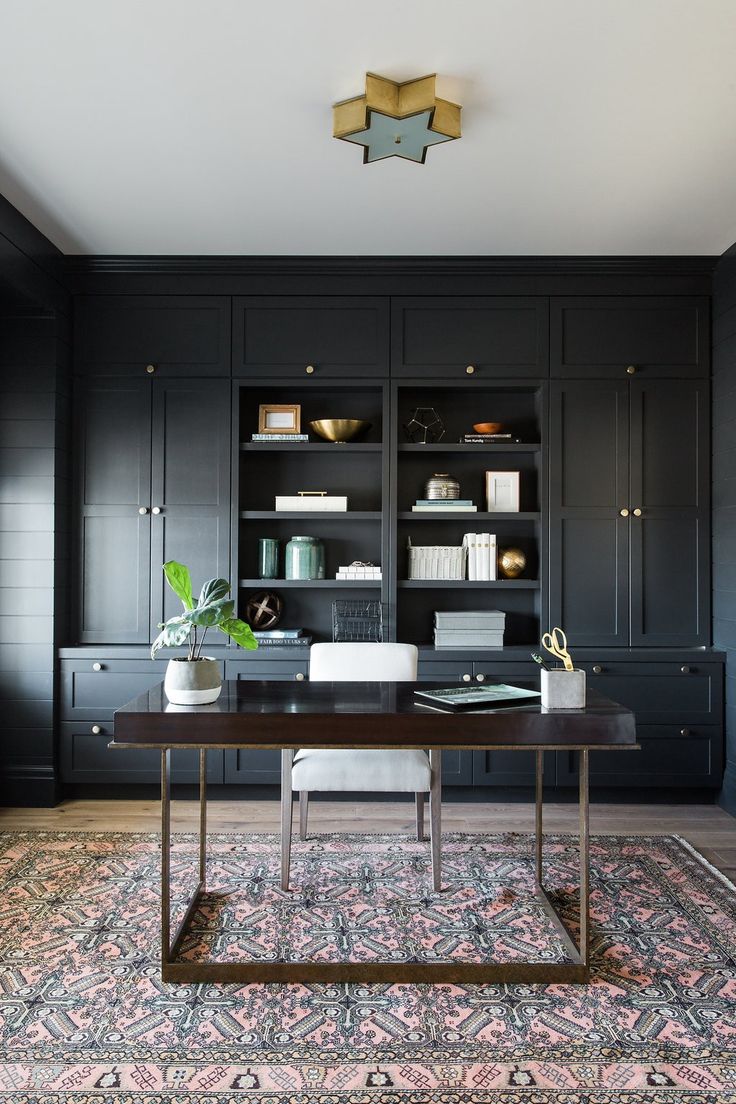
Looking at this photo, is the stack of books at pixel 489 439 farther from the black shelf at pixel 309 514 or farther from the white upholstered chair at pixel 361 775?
the white upholstered chair at pixel 361 775

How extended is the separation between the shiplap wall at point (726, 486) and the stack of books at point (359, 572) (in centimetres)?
169

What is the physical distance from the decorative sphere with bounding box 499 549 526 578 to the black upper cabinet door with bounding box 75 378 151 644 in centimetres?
182

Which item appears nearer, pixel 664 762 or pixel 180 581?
pixel 180 581

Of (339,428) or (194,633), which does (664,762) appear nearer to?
(339,428)

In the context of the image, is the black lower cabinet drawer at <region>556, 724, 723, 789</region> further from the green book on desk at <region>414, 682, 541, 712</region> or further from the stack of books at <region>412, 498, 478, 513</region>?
the green book on desk at <region>414, 682, 541, 712</region>

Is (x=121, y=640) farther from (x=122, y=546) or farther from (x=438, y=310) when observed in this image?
(x=438, y=310)

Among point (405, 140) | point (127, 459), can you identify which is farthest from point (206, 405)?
point (405, 140)

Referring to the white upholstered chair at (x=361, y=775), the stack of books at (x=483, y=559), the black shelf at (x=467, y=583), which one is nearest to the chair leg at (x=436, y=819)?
the white upholstered chair at (x=361, y=775)

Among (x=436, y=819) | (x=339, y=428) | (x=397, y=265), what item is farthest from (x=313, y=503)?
(x=436, y=819)

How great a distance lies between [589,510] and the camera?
3.59 metres

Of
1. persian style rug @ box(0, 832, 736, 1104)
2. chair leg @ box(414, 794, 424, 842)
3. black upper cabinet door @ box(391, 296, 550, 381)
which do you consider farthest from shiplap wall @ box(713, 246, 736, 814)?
chair leg @ box(414, 794, 424, 842)

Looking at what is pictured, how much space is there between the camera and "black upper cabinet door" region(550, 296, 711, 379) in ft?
11.8

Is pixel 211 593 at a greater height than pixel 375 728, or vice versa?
pixel 211 593

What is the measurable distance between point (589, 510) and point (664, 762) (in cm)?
128
